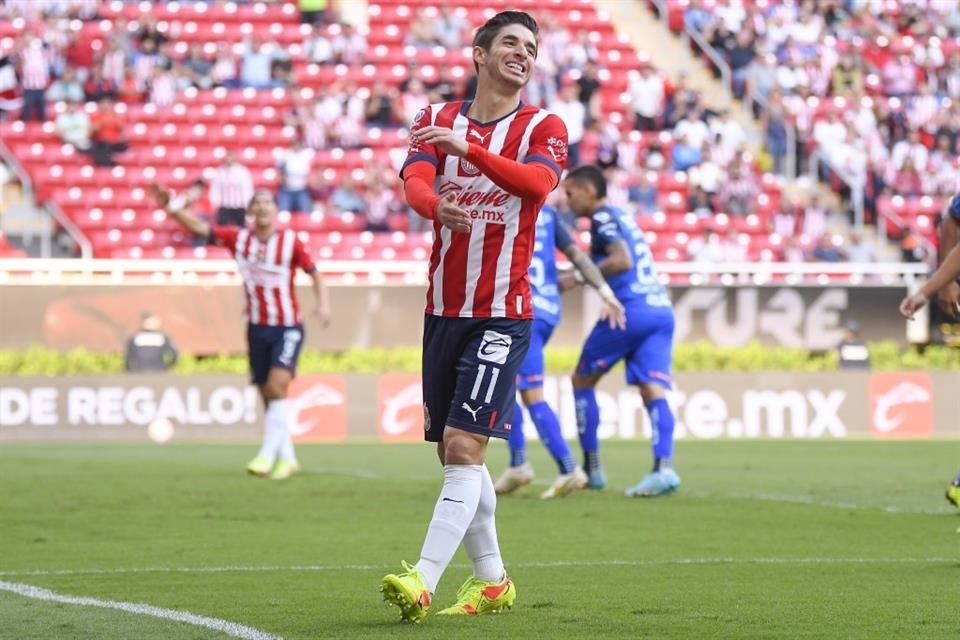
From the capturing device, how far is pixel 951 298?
31.0ft

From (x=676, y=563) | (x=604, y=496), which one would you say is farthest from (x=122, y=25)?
(x=676, y=563)

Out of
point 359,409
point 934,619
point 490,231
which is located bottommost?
point 359,409

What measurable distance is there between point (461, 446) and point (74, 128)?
75.5 feet

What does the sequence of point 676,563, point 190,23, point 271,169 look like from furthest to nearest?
point 190,23 < point 271,169 < point 676,563

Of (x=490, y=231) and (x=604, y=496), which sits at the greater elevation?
(x=490, y=231)

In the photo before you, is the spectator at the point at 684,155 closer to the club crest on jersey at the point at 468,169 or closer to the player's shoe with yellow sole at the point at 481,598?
the club crest on jersey at the point at 468,169

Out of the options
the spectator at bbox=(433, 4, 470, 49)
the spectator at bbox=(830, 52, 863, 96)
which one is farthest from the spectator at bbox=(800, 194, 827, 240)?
the spectator at bbox=(433, 4, 470, 49)

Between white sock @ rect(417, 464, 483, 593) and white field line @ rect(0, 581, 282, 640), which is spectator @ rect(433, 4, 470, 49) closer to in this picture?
white field line @ rect(0, 581, 282, 640)

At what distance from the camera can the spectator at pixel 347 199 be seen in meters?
28.4

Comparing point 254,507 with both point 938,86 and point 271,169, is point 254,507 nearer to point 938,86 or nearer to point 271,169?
point 271,169

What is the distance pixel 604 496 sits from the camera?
13.6m

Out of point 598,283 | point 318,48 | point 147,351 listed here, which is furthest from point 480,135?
point 318,48

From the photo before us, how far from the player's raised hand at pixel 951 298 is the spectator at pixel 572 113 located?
20.3 m

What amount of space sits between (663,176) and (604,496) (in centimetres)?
1767
